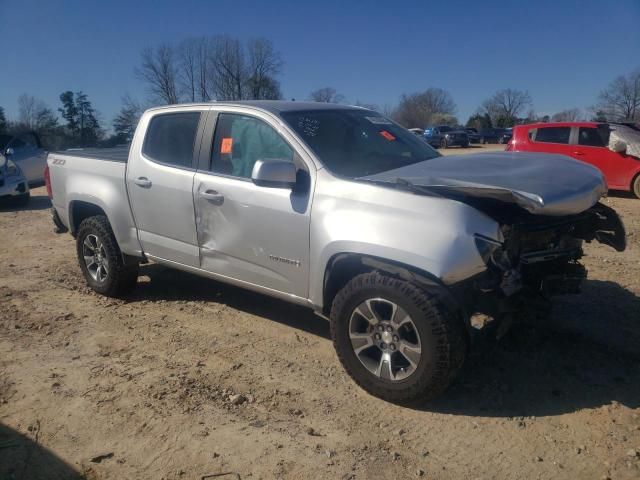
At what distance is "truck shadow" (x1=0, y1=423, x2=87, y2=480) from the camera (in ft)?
8.80

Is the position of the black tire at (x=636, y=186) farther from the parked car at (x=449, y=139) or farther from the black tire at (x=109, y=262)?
the parked car at (x=449, y=139)

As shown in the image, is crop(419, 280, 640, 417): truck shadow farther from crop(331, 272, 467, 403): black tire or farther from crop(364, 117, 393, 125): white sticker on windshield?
crop(364, 117, 393, 125): white sticker on windshield

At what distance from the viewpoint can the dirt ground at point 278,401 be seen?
2.74 meters

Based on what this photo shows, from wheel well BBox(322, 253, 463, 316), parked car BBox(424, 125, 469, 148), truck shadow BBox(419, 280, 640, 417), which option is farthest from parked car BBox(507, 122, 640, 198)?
parked car BBox(424, 125, 469, 148)

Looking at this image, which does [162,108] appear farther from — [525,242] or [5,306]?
[525,242]

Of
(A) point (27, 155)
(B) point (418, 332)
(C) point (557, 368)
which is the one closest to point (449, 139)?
(A) point (27, 155)

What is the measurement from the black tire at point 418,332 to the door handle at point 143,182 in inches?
84.8

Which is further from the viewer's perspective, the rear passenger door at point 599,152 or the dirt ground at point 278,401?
the rear passenger door at point 599,152

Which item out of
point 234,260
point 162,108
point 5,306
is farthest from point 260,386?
point 5,306

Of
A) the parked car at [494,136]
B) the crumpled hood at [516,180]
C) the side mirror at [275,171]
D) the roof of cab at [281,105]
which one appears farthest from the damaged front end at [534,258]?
the parked car at [494,136]

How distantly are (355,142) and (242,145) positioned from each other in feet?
2.88

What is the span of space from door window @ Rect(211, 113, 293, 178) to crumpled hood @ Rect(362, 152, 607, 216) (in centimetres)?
79

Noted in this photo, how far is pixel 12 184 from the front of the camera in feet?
35.6

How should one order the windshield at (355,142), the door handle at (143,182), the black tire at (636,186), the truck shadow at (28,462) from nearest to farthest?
1. the truck shadow at (28,462)
2. the windshield at (355,142)
3. the door handle at (143,182)
4. the black tire at (636,186)
